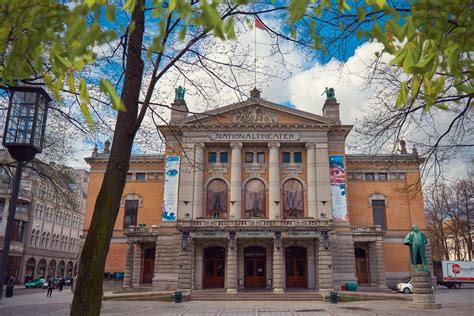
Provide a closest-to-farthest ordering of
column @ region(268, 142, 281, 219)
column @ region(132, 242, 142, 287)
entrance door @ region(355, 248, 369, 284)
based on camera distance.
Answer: column @ region(268, 142, 281, 219) → column @ region(132, 242, 142, 287) → entrance door @ region(355, 248, 369, 284)

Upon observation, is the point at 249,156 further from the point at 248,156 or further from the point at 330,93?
the point at 330,93

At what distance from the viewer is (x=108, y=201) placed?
5.87 metres

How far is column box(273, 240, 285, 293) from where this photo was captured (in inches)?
1380

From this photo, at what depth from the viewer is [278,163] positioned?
138 feet

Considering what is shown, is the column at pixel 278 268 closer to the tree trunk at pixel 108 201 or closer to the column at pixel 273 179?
the column at pixel 273 179

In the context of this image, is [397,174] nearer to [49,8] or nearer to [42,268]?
[49,8]

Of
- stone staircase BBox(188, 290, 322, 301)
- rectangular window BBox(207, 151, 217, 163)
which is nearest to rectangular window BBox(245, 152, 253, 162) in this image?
rectangular window BBox(207, 151, 217, 163)

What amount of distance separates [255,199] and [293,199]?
153 inches

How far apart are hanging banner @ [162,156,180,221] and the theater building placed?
0.34ft

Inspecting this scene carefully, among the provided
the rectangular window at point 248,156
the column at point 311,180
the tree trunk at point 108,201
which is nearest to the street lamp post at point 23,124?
the tree trunk at point 108,201

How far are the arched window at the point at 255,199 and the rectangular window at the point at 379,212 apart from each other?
44.7 ft

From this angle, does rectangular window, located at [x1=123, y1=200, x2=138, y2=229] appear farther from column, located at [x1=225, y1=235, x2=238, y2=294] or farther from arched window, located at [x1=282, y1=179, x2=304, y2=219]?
arched window, located at [x1=282, y1=179, x2=304, y2=219]

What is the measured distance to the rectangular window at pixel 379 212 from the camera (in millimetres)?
45781

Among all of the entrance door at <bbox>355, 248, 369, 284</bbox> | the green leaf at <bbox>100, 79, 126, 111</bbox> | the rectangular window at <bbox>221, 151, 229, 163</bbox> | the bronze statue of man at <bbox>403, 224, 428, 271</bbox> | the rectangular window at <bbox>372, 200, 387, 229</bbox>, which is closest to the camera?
the green leaf at <bbox>100, 79, 126, 111</bbox>
